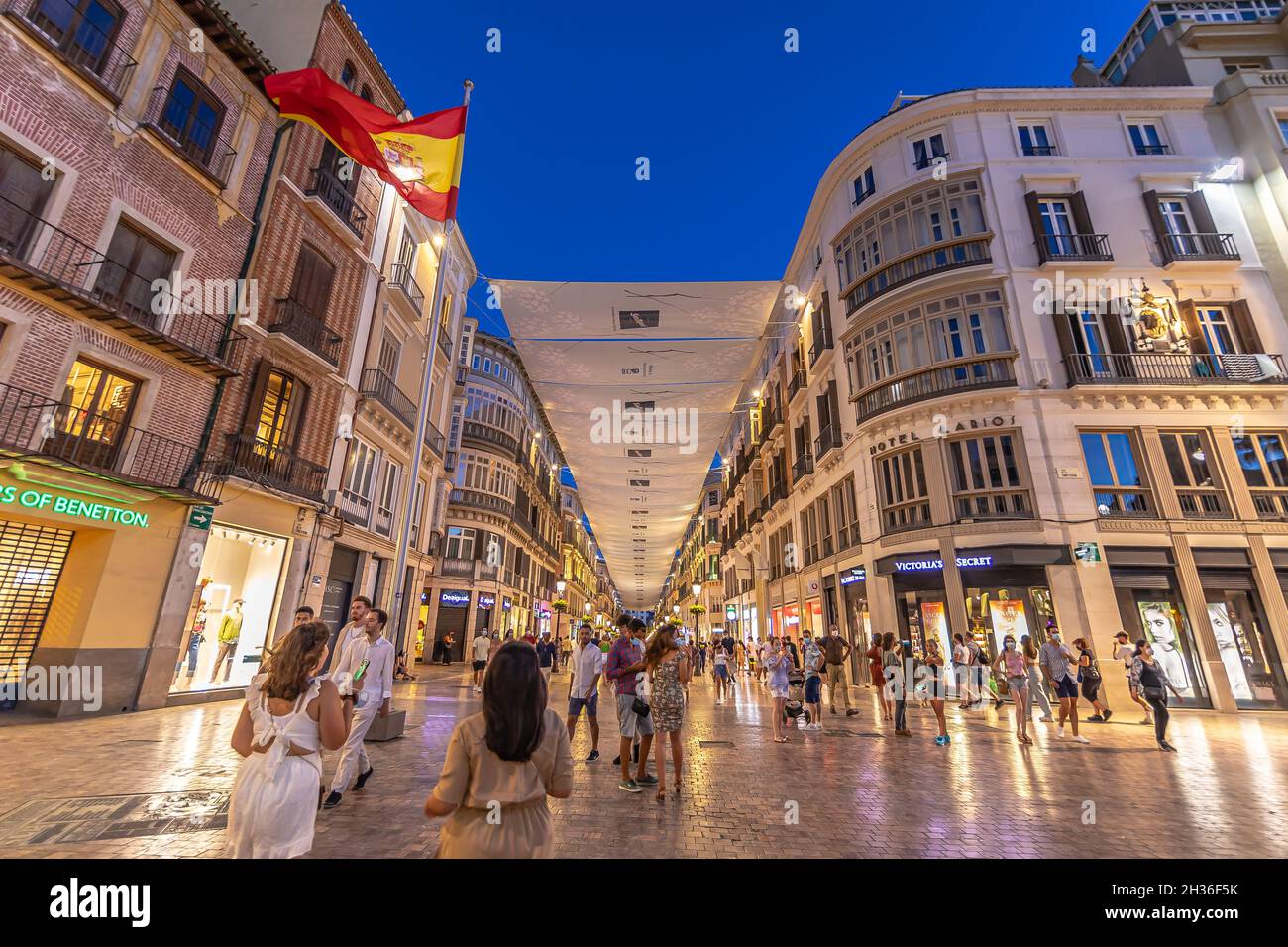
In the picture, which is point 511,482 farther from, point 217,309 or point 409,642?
point 217,309

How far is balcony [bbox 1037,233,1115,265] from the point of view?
1634cm

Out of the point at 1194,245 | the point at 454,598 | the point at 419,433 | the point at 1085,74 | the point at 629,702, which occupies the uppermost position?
the point at 1085,74

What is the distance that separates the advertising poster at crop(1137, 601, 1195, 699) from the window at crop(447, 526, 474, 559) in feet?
90.8

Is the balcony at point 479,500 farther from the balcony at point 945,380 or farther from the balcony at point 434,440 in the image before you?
the balcony at point 945,380

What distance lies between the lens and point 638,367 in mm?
18562

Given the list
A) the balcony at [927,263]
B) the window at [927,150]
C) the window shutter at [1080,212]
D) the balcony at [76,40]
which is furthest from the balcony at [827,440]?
the balcony at [76,40]

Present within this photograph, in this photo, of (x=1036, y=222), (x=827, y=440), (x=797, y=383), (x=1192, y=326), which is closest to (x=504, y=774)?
(x=827, y=440)

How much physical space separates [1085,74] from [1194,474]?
17696mm

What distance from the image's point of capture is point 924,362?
16.8 metres

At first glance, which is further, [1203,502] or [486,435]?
[486,435]

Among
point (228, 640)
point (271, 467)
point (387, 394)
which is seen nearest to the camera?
point (228, 640)

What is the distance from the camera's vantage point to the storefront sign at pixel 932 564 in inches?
577

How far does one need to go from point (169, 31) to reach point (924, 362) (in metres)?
20.7

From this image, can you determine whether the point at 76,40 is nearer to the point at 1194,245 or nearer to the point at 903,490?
the point at 903,490
